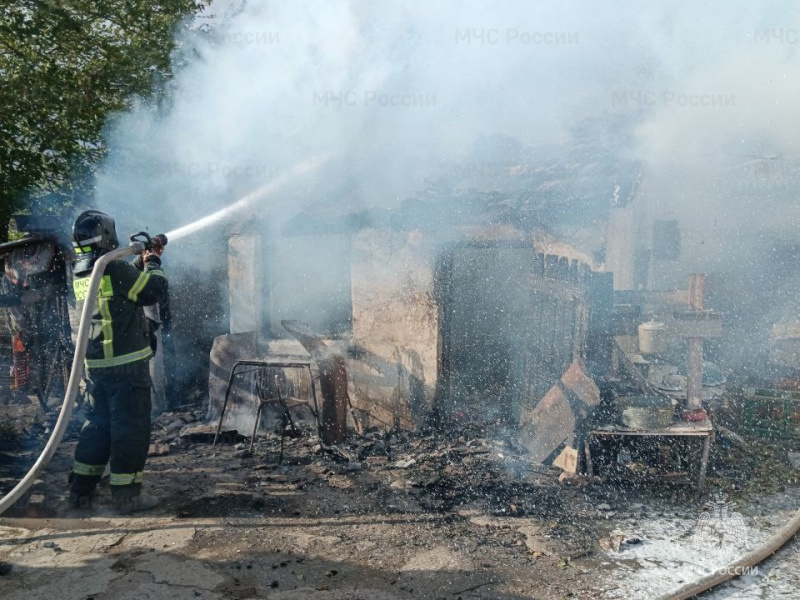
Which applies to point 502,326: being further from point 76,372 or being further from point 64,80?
point 64,80

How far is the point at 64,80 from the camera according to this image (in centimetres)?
768

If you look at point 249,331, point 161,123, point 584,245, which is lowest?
point 249,331

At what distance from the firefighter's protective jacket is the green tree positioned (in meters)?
3.14

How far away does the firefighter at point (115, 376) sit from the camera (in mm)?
5113

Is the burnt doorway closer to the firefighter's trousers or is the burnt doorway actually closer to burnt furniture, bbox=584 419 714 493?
burnt furniture, bbox=584 419 714 493

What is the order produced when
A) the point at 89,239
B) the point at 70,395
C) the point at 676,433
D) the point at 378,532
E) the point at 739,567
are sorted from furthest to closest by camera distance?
the point at 676,433 → the point at 89,239 → the point at 378,532 → the point at 70,395 → the point at 739,567

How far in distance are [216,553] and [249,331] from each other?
15.0 ft

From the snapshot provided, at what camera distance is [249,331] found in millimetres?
8766

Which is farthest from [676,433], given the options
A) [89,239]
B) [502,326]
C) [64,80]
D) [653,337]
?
[64,80]

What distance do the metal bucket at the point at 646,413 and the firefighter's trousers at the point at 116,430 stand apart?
14.3ft

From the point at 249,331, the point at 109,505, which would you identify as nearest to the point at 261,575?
the point at 109,505

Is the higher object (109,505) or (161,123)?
(161,123)

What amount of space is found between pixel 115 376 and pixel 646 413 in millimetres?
4741

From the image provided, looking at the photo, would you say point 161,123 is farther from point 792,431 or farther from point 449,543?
point 792,431
